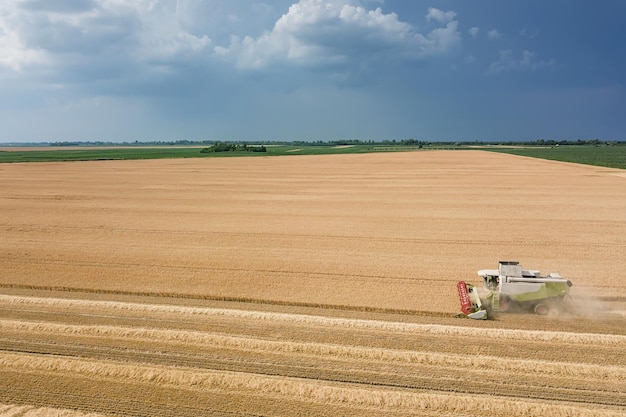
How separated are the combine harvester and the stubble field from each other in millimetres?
371

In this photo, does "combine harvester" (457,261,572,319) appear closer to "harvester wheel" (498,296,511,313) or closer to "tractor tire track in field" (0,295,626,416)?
"harvester wheel" (498,296,511,313)

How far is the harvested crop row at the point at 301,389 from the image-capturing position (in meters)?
8.88

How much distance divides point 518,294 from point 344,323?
17.2ft

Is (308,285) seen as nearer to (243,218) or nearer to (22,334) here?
(22,334)

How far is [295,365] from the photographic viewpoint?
1057 cm

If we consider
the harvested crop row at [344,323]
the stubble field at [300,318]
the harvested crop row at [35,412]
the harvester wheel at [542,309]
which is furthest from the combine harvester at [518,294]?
the harvested crop row at [35,412]

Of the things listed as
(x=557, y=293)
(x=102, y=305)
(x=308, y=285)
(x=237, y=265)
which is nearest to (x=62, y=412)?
(x=102, y=305)

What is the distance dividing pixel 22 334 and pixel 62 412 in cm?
438

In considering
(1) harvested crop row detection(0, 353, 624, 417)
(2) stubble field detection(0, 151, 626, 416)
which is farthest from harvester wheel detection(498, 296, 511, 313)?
(1) harvested crop row detection(0, 353, 624, 417)

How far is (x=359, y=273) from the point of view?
17.7m

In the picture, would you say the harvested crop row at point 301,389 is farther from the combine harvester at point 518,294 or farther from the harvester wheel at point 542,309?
the harvester wheel at point 542,309

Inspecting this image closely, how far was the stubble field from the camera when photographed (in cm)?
941

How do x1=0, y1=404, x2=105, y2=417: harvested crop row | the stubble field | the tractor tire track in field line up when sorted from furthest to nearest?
the stubble field < the tractor tire track in field < x1=0, y1=404, x2=105, y2=417: harvested crop row

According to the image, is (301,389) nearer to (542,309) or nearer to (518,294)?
(518,294)
